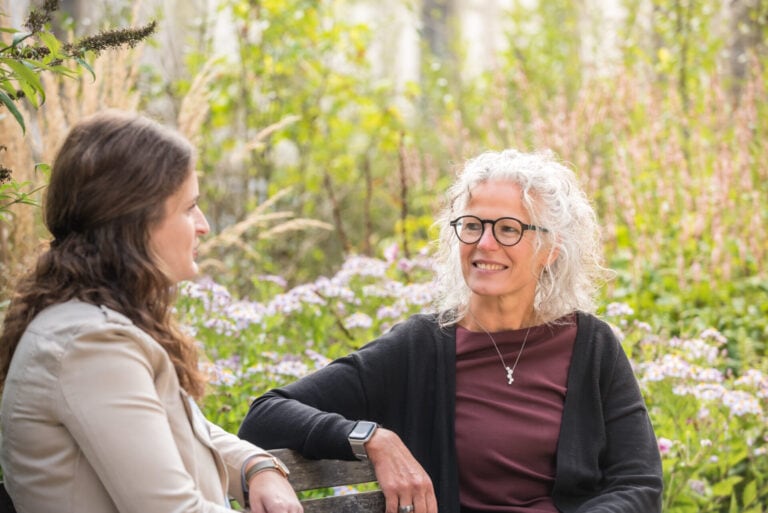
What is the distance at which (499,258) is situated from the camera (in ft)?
7.59

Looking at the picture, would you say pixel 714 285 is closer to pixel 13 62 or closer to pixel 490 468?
pixel 490 468

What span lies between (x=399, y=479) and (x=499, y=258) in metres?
0.58

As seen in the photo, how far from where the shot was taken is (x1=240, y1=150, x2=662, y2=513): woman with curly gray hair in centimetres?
210

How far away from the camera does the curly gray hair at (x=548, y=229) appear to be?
236 centimetres

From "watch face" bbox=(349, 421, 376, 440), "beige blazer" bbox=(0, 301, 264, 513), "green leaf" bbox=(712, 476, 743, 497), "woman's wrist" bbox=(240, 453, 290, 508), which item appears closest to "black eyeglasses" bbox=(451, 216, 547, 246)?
"watch face" bbox=(349, 421, 376, 440)

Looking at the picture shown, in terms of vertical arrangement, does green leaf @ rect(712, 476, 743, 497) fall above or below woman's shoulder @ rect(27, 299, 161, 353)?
below

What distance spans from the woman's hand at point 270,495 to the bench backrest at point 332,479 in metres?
0.23

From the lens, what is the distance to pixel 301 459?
6.97ft

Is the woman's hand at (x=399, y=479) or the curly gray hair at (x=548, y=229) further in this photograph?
the curly gray hair at (x=548, y=229)

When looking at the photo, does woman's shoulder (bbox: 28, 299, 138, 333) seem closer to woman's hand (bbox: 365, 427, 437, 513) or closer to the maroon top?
woman's hand (bbox: 365, 427, 437, 513)

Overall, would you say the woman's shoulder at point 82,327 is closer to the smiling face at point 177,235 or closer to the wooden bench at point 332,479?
the smiling face at point 177,235

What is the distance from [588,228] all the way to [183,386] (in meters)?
1.22

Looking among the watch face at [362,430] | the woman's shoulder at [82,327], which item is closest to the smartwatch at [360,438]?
the watch face at [362,430]

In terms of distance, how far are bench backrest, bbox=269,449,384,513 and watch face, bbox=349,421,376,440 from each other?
0.12m
